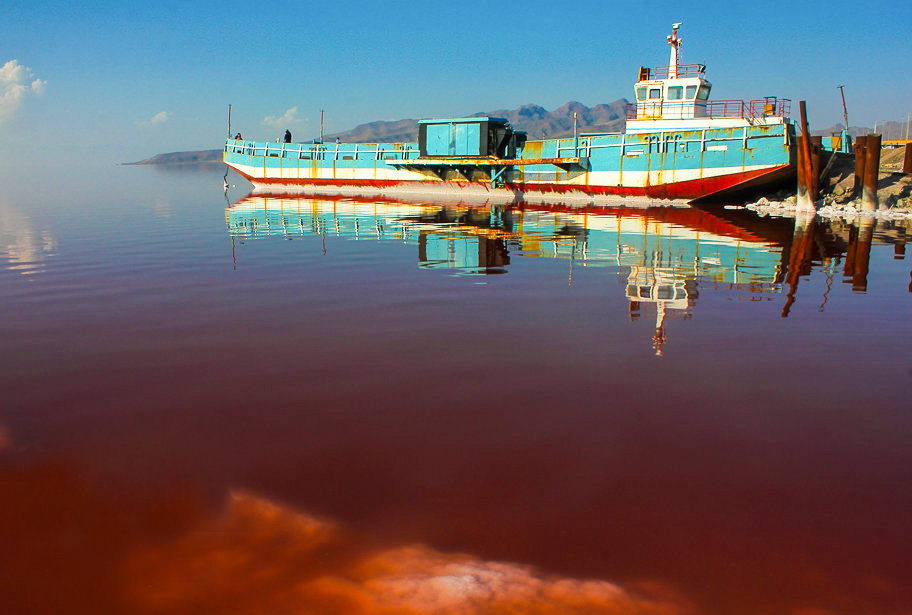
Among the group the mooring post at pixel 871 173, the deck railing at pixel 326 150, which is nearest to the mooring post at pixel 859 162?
the mooring post at pixel 871 173

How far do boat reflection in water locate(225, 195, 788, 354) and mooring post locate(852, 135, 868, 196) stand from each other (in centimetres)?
677

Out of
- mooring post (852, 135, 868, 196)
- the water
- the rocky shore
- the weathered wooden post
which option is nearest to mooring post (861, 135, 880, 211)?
the rocky shore

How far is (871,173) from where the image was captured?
25.3m

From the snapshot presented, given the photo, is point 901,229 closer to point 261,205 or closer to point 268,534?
point 268,534

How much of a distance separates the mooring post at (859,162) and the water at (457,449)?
19.1 metres

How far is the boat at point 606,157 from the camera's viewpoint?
29.7 metres

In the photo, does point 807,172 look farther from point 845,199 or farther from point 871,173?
point 845,199

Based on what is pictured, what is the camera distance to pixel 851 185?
28.9 meters

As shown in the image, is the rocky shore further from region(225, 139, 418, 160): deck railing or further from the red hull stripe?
region(225, 139, 418, 160): deck railing

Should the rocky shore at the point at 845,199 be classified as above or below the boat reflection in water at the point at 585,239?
above

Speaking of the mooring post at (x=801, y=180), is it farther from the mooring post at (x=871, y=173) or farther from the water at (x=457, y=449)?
the water at (x=457, y=449)

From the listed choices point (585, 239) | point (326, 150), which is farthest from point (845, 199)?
point (326, 150)

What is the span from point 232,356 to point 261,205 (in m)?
28.8

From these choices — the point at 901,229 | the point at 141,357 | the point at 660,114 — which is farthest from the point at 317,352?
the point at 660,114
